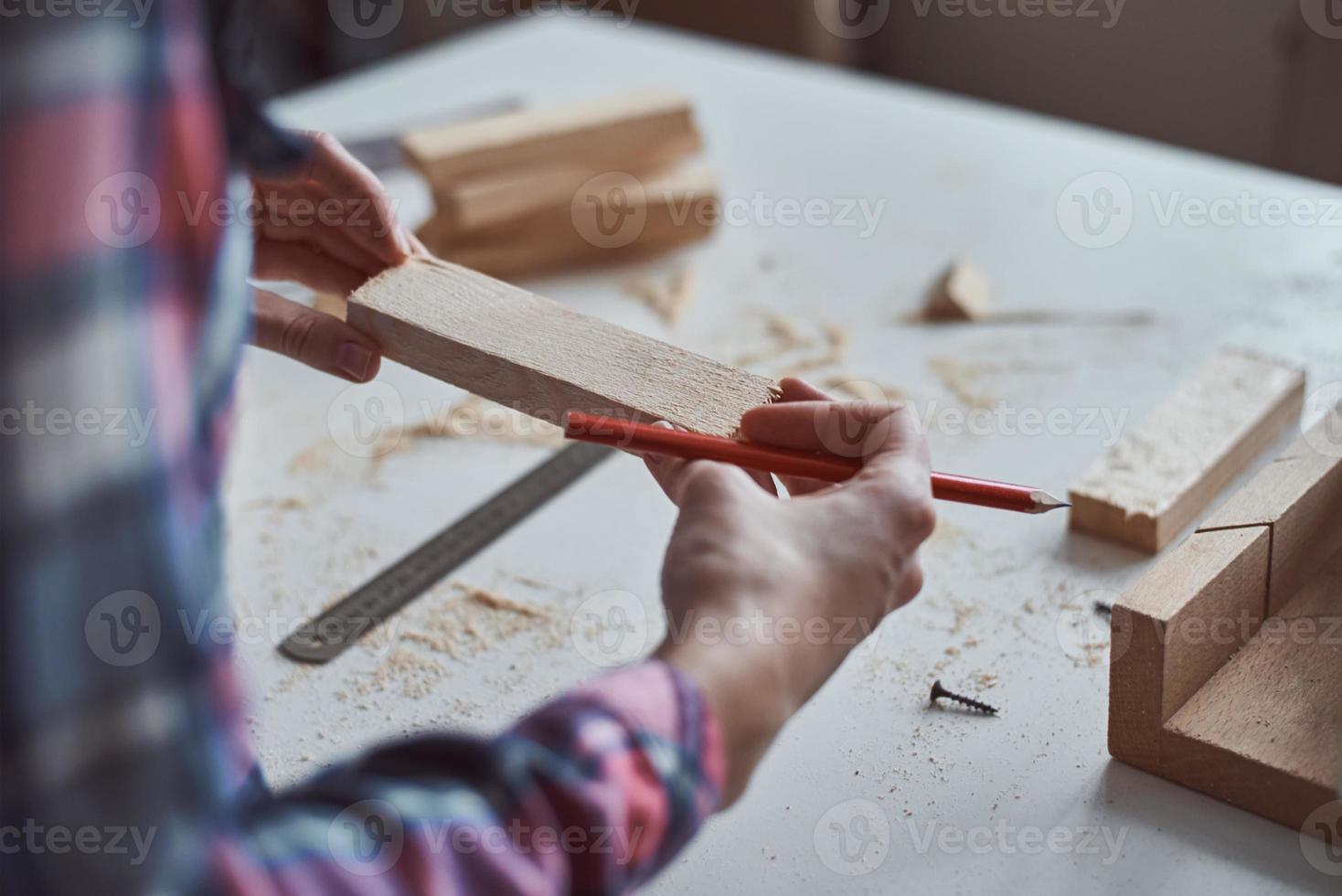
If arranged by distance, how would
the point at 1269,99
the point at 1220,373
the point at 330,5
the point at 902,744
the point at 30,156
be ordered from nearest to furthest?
→ the point at 30,156
the point at 902,744
the point at 1220,373
the point at 1269,99
the point at 330,5

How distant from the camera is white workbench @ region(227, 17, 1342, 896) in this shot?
42.7 inches

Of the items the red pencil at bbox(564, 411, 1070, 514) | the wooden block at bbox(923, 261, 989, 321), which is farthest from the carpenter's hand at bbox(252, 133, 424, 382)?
the wooden block at bbox(923, 261, 989, 321)

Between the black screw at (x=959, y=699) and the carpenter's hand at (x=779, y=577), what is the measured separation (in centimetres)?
33

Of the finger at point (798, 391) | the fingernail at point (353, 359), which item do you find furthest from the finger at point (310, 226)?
the finger at point (798, 391)

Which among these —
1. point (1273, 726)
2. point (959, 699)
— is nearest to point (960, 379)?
point (959, 699)

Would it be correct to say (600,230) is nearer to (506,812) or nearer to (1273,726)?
(1273,726)

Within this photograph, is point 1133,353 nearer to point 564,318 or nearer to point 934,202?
point 934,202

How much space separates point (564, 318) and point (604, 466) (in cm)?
43

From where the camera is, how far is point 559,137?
216 centimetres

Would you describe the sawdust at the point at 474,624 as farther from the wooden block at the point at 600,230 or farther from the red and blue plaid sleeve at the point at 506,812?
the wooden block at the point at 600,230

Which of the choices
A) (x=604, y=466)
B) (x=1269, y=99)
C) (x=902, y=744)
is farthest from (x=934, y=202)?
(x=1269, y=99)

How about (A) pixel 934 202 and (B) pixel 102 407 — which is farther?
(A) pixel 934 202

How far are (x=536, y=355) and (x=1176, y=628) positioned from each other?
60 centimetres

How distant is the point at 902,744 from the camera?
1.18m
